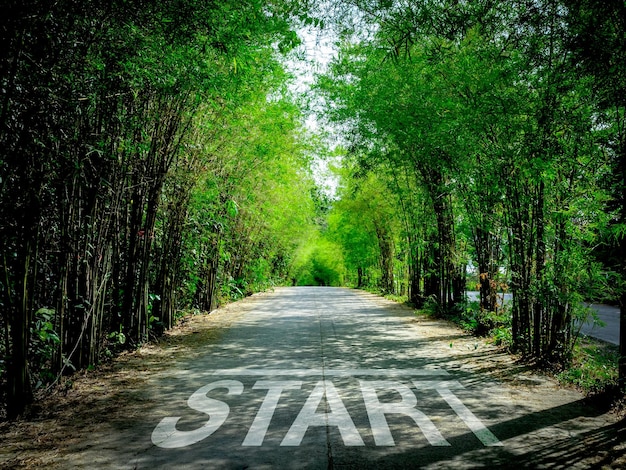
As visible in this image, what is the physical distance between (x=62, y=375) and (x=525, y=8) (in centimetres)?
524

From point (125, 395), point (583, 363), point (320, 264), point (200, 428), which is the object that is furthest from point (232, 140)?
point (320, 264)

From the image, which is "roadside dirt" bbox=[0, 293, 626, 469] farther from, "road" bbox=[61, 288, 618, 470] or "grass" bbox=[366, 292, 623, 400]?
"grass" bbox=[366, 292, 623, 400]

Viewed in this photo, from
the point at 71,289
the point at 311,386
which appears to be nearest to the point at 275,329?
the point at 311,386

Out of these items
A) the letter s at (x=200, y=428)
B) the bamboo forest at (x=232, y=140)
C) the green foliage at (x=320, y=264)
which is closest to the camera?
the letter s at (x=200, y=428)

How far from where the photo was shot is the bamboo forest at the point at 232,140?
3617mm

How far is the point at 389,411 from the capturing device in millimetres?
3967

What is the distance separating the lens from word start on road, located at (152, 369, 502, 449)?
3.35 meters

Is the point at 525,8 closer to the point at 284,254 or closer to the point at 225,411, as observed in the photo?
the point at 225,411

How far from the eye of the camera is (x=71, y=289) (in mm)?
4602

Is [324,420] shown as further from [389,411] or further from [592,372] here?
[592,372]

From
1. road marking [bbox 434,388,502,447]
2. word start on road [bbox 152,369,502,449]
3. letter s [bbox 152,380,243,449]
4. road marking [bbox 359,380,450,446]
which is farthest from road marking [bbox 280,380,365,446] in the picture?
road marking [bbox 434,388,502,447]

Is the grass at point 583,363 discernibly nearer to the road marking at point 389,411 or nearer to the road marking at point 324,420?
the road marking at point 389,411

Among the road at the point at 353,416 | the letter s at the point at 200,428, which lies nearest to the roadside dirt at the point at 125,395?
the road at the point at 353,416

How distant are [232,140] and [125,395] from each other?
512 cm
